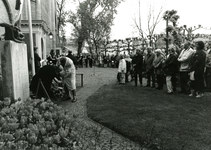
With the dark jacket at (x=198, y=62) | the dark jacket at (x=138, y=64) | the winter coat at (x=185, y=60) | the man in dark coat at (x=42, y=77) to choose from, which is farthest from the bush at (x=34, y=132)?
the dark jacket at (x=138, y=64)

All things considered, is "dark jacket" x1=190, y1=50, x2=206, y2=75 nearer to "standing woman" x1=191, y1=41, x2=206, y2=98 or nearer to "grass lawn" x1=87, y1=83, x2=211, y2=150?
"standing woman" x1=191, y1=41, x2=206, y2=98

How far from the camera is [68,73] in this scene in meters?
8.62

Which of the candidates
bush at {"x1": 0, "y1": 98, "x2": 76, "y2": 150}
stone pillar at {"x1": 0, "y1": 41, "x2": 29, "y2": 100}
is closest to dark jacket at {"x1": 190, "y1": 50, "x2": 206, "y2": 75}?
stone pillar at {"x1": 0, "y1": 41, "x2": 29, "y2": 100}

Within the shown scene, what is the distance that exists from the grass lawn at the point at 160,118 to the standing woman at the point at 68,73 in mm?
809

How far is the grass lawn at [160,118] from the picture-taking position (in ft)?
15.1

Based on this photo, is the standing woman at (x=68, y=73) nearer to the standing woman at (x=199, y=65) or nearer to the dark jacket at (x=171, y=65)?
the dark jacket at (x=171, y=65)

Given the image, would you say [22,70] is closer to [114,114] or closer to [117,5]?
[114,114]

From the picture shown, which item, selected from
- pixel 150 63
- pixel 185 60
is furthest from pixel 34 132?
pixel 150 63

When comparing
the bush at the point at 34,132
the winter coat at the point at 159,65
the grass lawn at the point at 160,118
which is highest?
the winter coat at the point at 159,65

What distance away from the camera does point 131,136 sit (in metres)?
4.88

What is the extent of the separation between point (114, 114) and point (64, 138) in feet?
14.3

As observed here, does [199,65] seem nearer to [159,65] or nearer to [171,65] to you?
[171,65]

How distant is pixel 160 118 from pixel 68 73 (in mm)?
3951

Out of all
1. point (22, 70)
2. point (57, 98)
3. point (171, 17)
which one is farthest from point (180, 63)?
point (171, 17)
